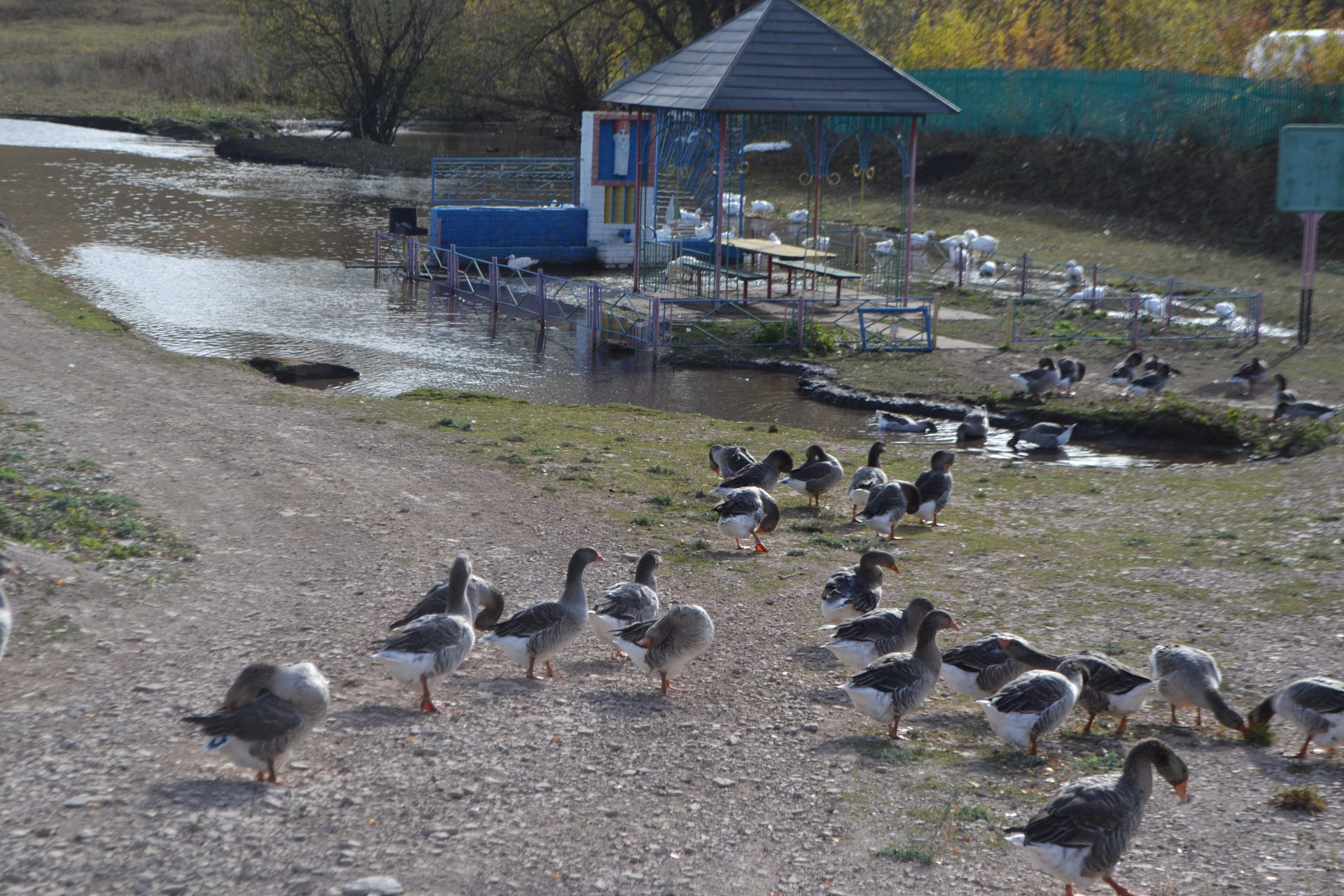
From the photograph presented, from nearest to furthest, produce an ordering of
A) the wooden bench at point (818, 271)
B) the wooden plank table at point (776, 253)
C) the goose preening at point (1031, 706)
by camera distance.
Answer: the goose preening at point (1031, 706)
the wooden bench at point (818, 271)
the wooden plank table at point (776, 253)

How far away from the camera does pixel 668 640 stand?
8445mm

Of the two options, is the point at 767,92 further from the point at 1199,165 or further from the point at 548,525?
the point at 1199,165

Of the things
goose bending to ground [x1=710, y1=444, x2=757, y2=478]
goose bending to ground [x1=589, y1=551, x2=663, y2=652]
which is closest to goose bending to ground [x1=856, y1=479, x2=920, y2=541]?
goose bending to ground [x1=710, y1=444, x2=757, y2=478]

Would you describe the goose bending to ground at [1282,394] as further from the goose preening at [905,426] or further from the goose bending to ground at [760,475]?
the goose bending to ground at [760,475]

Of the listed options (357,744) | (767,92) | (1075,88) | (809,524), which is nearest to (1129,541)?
(809,524)

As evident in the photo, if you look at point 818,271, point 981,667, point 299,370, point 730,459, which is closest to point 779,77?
point 818,271

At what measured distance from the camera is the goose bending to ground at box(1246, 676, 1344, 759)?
25.4 feet

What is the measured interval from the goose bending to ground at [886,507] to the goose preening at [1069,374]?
23.2 ft

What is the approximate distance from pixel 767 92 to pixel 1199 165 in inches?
631

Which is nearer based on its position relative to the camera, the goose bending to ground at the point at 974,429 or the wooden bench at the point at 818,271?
the goose bending to ground at the point at 974,429

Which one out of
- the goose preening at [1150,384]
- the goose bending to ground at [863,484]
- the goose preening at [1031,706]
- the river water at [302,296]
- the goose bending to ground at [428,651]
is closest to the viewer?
the goose preening at [1031,706]

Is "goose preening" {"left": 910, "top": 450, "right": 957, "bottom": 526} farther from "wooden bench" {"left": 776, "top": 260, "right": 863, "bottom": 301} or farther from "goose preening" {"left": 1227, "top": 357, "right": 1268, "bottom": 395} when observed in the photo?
"wooden bench" {"left": 776, "top": 260, "right": 863, "bottom": 301}

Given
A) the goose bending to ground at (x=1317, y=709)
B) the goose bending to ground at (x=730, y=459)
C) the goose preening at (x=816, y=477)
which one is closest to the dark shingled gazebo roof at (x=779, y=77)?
the goose bending to ground at (x=730, y=459)

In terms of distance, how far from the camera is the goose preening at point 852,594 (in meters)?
9.79
